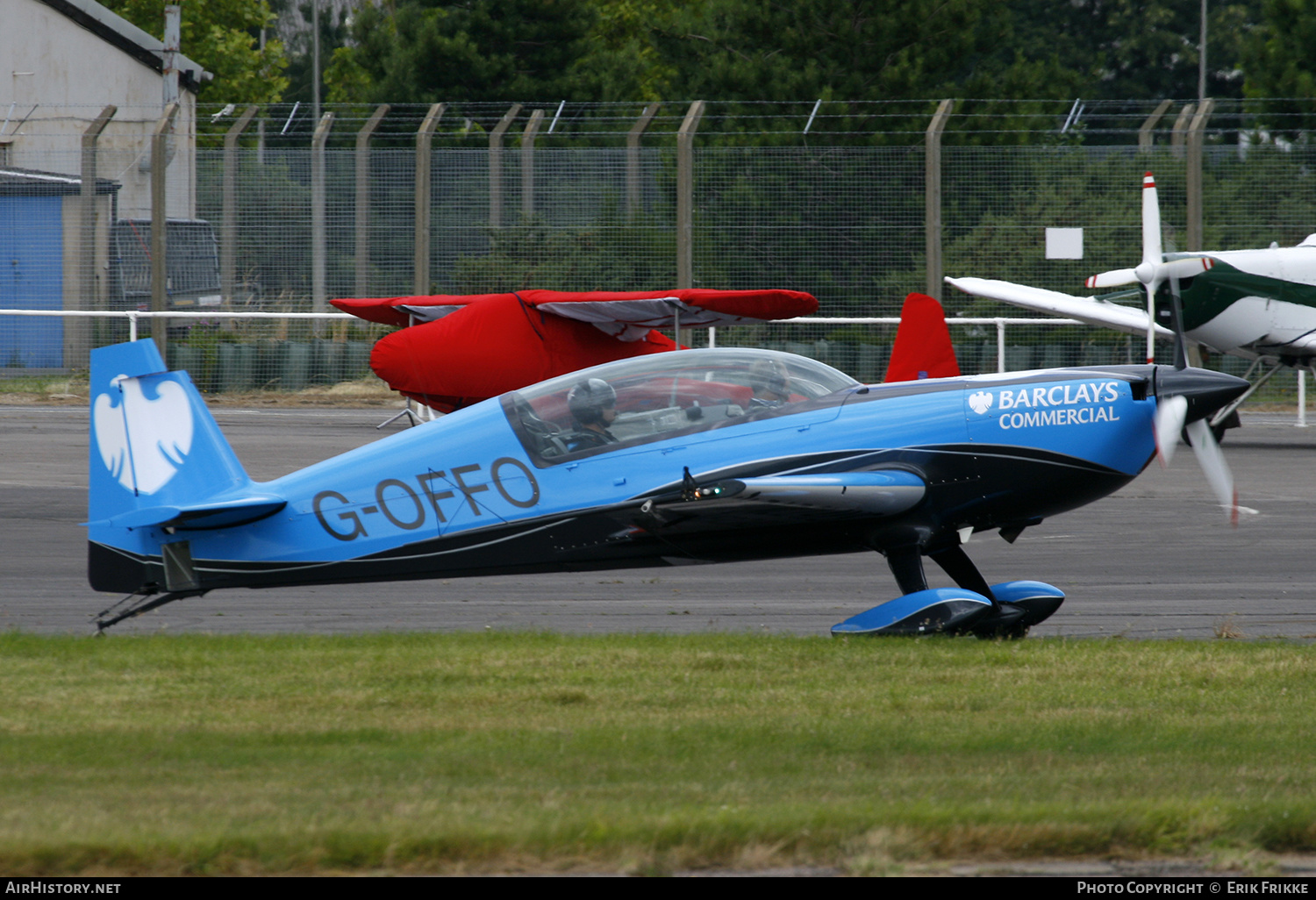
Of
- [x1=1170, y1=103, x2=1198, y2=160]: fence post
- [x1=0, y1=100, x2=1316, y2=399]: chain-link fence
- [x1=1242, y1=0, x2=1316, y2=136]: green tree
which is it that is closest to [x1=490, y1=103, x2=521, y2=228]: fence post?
[x1=0, y1=100, x2=1316, y2=399]: chain-link fence

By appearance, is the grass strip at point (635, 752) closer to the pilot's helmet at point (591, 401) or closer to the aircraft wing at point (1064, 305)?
the pilot's helmet at point (591, 401)

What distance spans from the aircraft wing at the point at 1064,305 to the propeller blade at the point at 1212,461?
10.9 m

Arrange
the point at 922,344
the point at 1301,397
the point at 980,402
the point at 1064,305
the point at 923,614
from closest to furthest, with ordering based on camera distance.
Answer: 1. the point at 923,614
2. the point at 980,402
3. the point at 922,344
4. the point at 1064,305
5. the point at 1301,397

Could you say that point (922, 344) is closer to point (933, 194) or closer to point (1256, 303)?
point (1256, 303)

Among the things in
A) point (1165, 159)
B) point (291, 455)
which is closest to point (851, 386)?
point (291, 455)

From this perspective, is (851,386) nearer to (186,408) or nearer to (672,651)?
(672,651)

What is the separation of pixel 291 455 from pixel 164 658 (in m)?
9.91

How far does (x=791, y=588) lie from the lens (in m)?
10.4

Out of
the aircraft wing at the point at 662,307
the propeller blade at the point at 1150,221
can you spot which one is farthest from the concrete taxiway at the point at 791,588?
the aircraft wing at the point at 662,307

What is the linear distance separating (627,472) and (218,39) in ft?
133

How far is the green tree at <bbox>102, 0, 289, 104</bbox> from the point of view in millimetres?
43844

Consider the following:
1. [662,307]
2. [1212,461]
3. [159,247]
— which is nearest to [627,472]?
[1212,461]

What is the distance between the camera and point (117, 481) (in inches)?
318

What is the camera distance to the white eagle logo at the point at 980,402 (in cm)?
812
